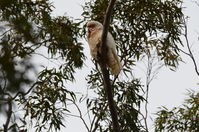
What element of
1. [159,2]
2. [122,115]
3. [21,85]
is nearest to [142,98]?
[122,115]

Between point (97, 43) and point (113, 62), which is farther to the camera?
point (113, 62)

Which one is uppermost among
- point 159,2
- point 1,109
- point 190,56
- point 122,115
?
point 159,2

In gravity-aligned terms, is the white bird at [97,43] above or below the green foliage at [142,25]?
below

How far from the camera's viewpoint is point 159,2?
4.58 metres

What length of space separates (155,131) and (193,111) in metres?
0.41

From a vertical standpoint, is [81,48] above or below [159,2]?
below

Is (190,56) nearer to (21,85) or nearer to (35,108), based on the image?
(35,108)

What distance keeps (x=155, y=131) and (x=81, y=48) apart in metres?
1.09

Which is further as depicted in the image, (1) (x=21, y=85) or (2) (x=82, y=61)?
(2) (x=82, y=61)

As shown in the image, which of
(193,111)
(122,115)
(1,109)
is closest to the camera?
(1,109)

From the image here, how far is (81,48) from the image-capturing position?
4.58m

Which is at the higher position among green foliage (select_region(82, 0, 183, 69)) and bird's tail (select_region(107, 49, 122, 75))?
green foliage (select_region(82, 0, 183, 69))

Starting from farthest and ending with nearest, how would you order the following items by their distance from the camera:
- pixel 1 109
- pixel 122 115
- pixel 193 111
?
pixel 193 111
pixel 122 115
pixel 1 109

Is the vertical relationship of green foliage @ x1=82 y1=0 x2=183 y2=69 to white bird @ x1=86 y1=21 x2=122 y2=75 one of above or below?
above
